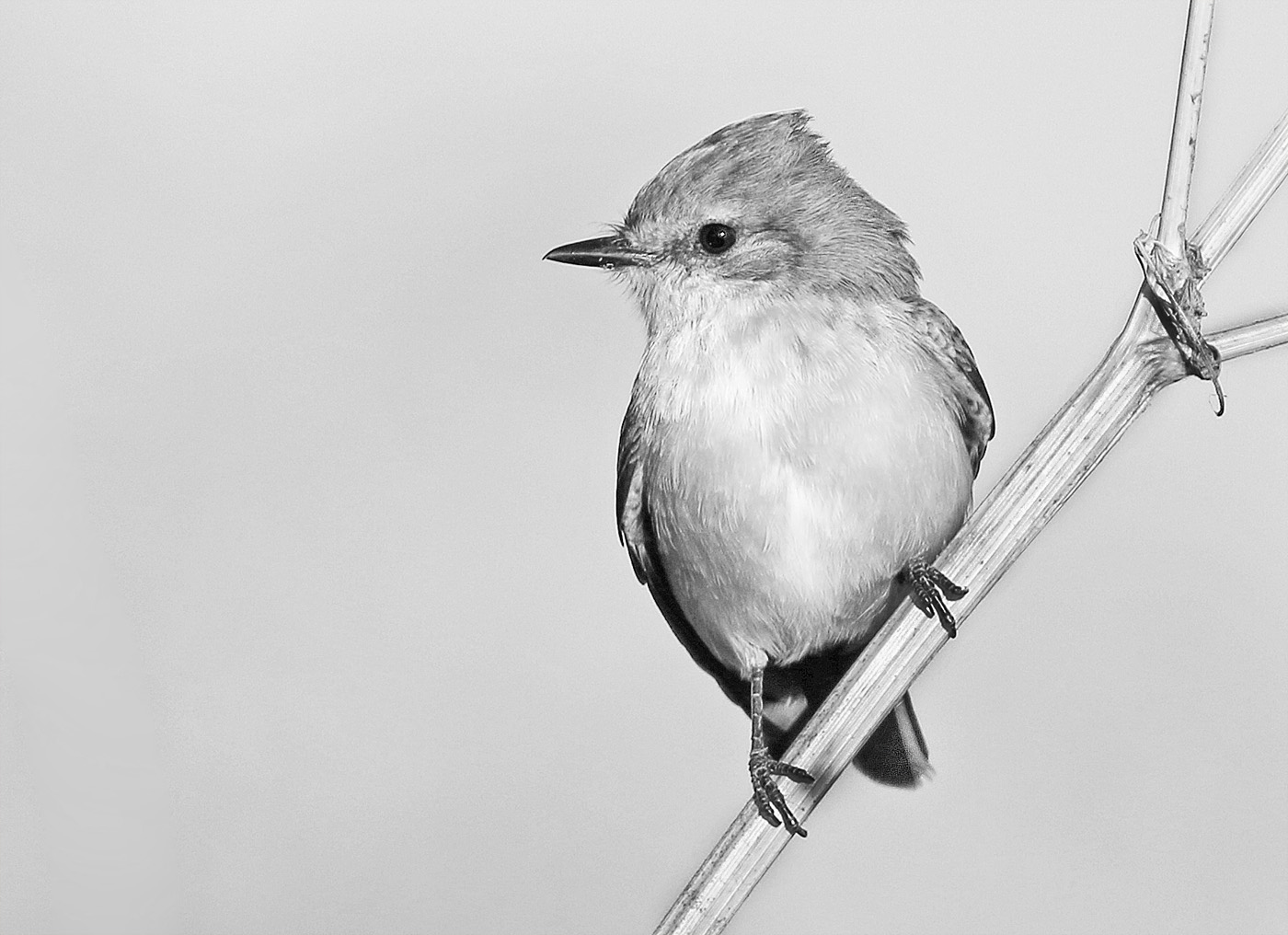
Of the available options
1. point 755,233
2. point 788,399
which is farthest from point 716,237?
point 788,399

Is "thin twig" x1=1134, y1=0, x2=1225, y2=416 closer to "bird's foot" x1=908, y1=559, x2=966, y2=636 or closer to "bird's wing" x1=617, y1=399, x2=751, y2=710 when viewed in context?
"bird's foot" x1=908, y1=559, x2=966, y2=636

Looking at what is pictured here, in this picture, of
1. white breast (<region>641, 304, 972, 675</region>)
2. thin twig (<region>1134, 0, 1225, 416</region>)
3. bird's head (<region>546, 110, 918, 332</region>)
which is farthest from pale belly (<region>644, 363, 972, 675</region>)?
thin twig (<region>1134, 0, 1225, 416</region>)

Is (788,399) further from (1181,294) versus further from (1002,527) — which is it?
(1181,294)

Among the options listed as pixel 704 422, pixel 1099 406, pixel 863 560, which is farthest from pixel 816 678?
pixel 1099 406

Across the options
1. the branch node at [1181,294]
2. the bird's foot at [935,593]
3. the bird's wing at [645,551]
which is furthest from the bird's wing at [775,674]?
the branch node at [1181,294]

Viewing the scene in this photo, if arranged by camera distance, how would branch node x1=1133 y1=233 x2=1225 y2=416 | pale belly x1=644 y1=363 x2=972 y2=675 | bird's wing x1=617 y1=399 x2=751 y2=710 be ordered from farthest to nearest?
bird's wing x1=617 y1=399 x2=751 y2=710 < pale belly x1=644 y1=363 x2=972 y2=675 < branch node x1=1133 y1=233 x2=1225 y2=416

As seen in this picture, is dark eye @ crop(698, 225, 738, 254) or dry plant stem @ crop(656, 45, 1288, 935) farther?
dark eye @ crop(698, 225, 738, 254)
